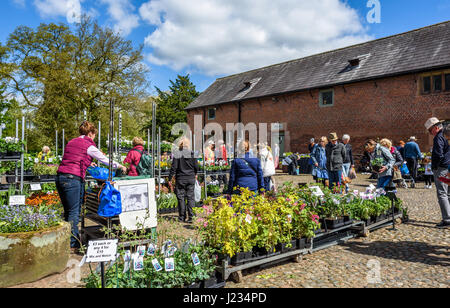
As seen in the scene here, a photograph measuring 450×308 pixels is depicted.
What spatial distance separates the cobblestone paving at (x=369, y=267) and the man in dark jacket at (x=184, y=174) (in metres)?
2.81

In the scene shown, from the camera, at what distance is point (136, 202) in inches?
197

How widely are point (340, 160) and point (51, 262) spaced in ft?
23.6

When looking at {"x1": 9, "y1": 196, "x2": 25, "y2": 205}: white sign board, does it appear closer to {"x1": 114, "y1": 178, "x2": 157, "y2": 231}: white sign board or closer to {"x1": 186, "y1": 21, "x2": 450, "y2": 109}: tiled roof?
{"x1": 114, "y1": 178, "x2": 157, "y2": 231}: white sign board

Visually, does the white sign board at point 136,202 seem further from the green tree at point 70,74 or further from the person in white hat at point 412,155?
the green tree at point 70,74

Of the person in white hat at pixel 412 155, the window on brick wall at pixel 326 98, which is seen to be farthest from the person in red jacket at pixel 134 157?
the window on brick wall at pixel 326 98

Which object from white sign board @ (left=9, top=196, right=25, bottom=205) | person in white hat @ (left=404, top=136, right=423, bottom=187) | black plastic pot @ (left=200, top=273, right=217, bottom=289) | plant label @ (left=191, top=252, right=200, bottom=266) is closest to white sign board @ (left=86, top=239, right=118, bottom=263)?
plant label @ (left=191, top=252, right=200, bottom=266)

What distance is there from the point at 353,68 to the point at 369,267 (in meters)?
19.4

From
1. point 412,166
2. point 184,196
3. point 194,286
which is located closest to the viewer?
point 194,286

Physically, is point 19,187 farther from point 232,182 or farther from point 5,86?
point 5,86

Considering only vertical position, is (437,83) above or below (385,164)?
above

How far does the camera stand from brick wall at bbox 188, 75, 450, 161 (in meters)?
17.6

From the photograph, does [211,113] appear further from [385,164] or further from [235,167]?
[235,167]

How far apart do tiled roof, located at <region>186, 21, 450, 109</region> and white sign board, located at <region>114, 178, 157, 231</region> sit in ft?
57.3

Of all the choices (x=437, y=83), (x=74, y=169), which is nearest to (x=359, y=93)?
(x=437, y=83)
